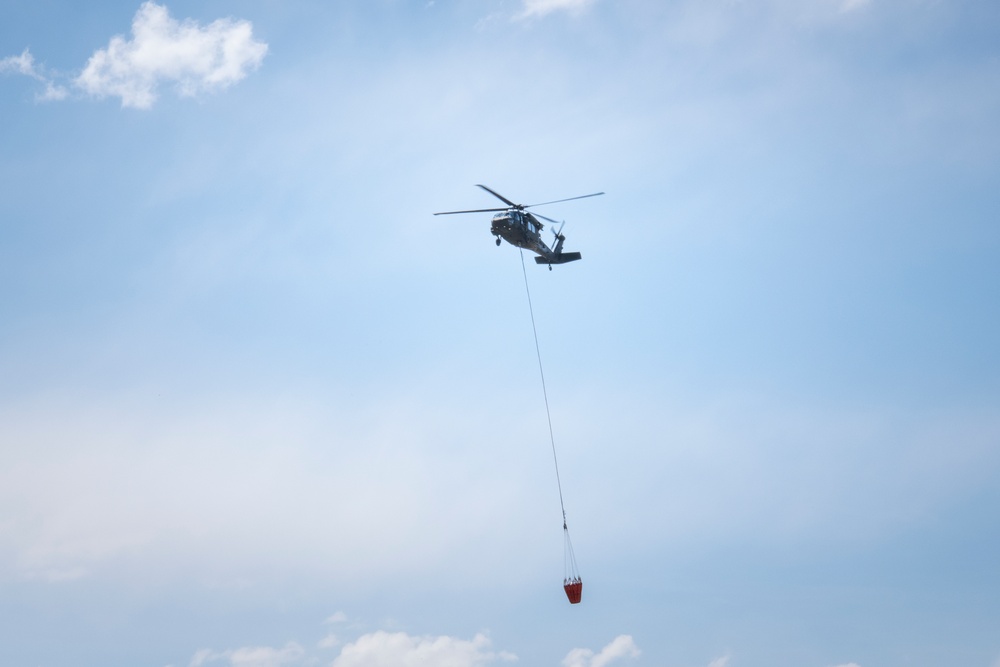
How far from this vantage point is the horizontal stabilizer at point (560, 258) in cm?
5574

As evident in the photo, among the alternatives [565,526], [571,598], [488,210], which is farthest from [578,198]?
[571,598]

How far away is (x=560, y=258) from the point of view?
56156 mm

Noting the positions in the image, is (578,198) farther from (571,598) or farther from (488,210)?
(571,598)

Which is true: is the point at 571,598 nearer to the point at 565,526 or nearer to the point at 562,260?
the point at 565,526

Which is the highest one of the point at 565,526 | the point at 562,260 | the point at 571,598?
the point at 562,260

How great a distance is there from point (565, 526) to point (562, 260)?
56.1 ft

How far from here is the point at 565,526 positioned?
1844 inches

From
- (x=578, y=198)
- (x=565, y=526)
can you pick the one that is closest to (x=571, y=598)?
(x=565, y=526)

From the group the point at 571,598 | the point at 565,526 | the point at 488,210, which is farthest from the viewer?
the point at 488,210

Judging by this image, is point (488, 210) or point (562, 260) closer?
point (488, 210)

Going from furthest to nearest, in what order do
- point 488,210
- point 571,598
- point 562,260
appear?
point 562,260 → point 488,210 → point 571,598

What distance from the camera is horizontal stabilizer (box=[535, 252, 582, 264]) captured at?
55.7 meters

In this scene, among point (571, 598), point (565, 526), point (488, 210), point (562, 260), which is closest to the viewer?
point (571, 598)

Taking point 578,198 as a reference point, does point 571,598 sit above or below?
below
